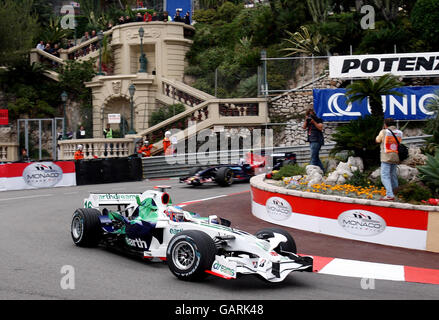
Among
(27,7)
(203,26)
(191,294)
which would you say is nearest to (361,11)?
(203,26)

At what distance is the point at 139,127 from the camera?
113 ft

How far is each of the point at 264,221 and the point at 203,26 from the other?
1173 inches

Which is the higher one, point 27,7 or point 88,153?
point 27,7

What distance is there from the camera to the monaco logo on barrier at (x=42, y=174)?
21.1 metres

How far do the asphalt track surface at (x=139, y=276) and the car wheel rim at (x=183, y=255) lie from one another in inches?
9.3

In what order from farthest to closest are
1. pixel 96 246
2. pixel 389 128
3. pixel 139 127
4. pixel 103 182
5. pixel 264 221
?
pixel 139 127 → pixel 103 182 → pixel 264 221 → pixel 389 128 → pixel 96 246

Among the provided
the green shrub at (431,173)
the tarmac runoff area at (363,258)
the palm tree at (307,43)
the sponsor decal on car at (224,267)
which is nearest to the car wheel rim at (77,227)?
the sponsor decal on car at (224,267)

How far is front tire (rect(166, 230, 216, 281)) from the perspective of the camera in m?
7.41

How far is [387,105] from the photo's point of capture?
24.9 m

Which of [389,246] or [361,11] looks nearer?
[389,246]

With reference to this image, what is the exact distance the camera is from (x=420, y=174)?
11812 mm

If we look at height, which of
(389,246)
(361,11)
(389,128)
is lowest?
(389,246)
